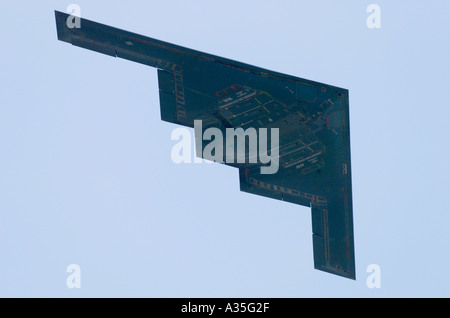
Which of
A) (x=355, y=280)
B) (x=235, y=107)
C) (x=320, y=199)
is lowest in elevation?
→ (x=355, y=280)

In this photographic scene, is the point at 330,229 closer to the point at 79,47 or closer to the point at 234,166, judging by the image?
the point at 234,166

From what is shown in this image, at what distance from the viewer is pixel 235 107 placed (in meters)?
67.6

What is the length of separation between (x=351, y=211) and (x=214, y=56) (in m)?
12.9

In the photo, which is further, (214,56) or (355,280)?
(355,280)

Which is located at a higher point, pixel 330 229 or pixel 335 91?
pixel 335 91

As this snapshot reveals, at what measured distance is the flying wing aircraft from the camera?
6644cm

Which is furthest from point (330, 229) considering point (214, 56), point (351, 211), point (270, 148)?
point (214, 56)

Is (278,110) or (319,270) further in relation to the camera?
(319,270)

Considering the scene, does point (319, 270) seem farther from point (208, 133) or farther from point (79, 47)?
point (79, 47)

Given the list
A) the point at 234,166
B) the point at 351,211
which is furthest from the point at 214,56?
the point at 351,211

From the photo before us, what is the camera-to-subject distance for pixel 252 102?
67188mm

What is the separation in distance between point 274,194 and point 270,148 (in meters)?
3.49

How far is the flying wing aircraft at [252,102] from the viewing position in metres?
66.4

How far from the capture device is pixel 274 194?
234 feet
